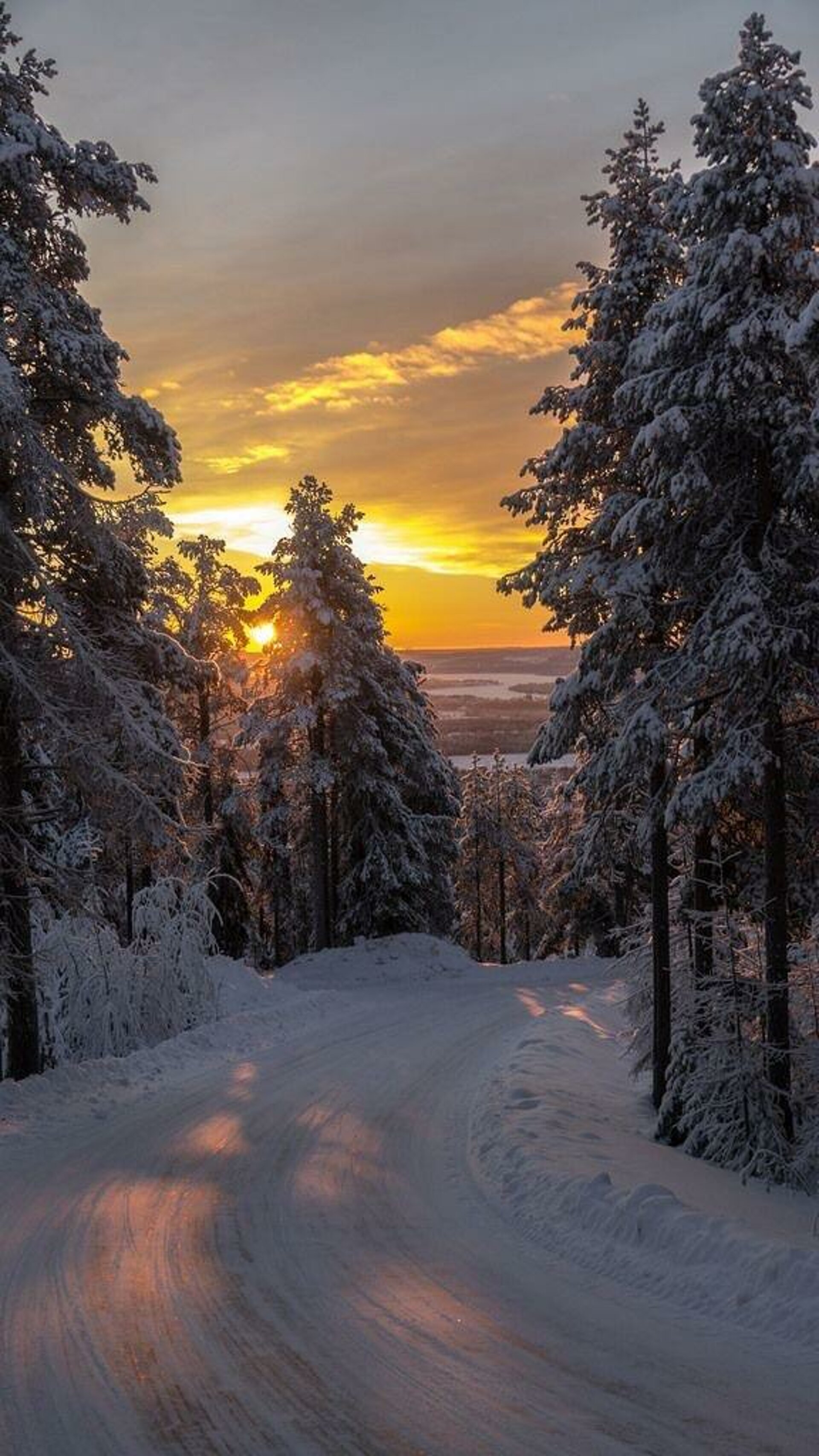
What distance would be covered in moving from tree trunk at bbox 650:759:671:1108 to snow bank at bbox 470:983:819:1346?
3.25ft

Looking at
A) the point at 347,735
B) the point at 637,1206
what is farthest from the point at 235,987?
the point at 637,1206

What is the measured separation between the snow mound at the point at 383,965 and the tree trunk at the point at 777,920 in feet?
52.6

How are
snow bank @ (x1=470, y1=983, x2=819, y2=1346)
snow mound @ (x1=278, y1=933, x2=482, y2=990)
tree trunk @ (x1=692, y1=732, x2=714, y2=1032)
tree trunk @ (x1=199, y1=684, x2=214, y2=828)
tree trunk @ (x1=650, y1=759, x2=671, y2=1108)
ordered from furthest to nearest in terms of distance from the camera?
tree trunk @ (x1=199, y1=684, x2=214, y2=828), snow mound @ (x1=278, y1=933, x2=482, y2=990), tree trunk @ (x1=650, y1=759, x2=671, y2=1108), tree trunk @ (x1=692, y1=732, x2=714, y2=1032), snow bank @ (x1=470, y1=983, x2=819, y2=1346)

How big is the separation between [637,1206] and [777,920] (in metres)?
5.61

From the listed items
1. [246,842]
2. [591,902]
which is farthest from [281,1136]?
[591,902]

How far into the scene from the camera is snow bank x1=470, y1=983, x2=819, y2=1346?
279 inches

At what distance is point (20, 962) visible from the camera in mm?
13906

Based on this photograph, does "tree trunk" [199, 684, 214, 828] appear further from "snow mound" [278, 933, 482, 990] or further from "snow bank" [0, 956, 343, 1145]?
"snow bank" [0, 956, 343, 1145]

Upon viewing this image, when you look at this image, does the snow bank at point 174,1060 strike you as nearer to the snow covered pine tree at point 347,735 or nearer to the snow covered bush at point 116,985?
the snow covered bush at point 116,985

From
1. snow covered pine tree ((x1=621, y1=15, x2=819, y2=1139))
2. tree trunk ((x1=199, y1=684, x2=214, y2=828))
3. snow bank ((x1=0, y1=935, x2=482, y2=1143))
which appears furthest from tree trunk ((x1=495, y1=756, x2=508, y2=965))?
snow covered pine tree ((x1=621, y1=15, x2=819, y2=1139))

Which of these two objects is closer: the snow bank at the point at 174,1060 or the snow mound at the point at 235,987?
the snow bank at the point at 174,1060

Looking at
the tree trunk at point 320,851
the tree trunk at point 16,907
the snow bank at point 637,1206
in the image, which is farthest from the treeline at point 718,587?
the tree trunk at point 320,851

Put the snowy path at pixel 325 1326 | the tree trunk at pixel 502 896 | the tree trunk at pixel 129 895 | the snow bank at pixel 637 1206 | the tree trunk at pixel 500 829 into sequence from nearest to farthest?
the snowy path at pixel 325 1326 → the snow bank at pixel 637 1206 → the tree trunk at pixel 129 895 → the tree trunk at pixel 502 896 → the tree trunk at pixel 500 829

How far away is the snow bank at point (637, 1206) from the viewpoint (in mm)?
7094
